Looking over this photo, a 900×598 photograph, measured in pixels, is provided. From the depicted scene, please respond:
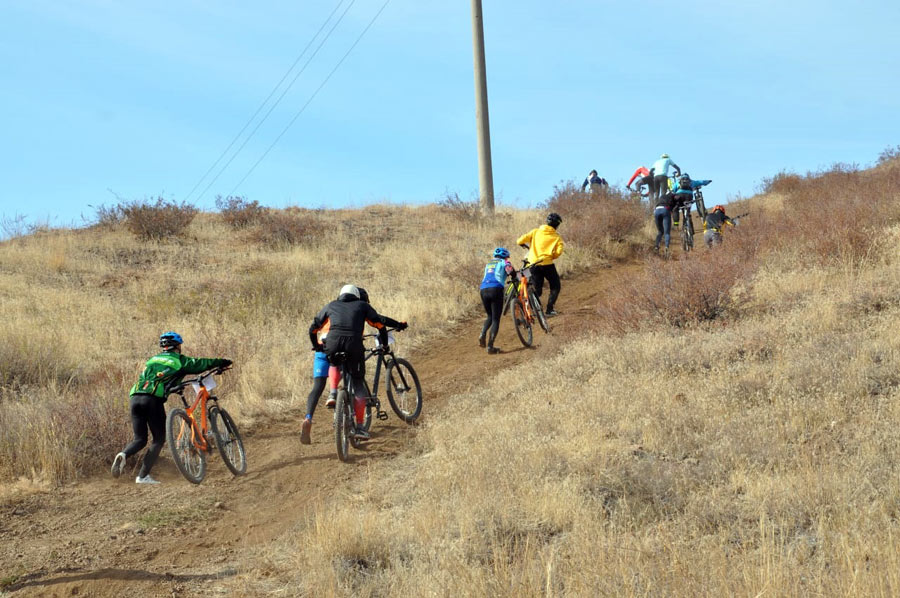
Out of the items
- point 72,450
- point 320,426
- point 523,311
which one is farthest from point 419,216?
point 72,450

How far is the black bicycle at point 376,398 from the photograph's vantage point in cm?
784

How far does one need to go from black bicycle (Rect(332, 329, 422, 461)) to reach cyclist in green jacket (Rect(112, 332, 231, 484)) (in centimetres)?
147

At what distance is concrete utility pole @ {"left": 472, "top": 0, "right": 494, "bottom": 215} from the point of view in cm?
2302

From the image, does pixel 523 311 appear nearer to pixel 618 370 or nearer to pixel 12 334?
pixel 618 370

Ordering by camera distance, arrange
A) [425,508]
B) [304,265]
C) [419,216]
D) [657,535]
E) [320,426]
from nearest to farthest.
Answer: [657,535] → [425,508] → [320,426] → [304,265] → [419,216]

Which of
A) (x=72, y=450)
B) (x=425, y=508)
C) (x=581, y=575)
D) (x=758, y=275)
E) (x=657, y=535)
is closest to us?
(x=581, y=575)

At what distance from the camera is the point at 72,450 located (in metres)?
8.16

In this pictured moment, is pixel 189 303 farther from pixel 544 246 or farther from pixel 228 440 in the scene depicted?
pixel 228 440

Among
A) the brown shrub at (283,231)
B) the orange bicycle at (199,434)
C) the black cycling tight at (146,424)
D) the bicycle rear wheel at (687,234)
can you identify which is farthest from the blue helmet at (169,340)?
the brown shrub at (283,231)

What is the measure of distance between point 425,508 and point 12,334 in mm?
9427

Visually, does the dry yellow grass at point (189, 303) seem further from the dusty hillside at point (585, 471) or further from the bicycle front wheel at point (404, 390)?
the bicycle front wheel at point (404, 390)

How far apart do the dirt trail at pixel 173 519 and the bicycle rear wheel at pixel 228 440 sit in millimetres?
158

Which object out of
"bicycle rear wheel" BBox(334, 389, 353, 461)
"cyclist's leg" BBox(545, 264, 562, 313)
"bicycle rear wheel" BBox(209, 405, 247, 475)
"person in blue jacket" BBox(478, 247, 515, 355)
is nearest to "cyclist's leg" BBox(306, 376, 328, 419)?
"bicycle rear wheel" BBox(334, 389, 353, 461)

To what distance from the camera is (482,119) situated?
23047mm
